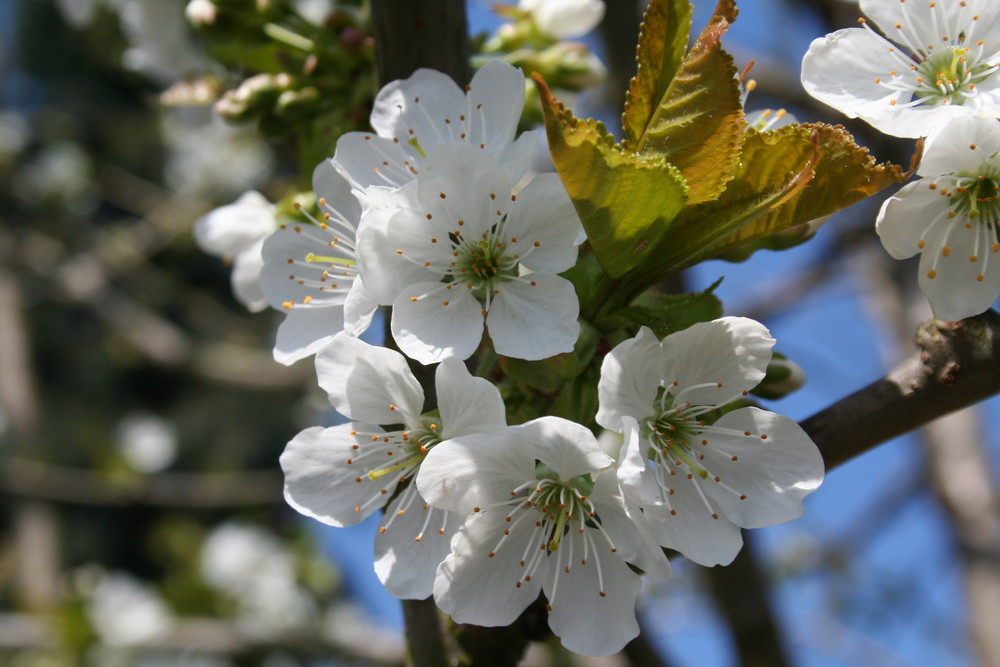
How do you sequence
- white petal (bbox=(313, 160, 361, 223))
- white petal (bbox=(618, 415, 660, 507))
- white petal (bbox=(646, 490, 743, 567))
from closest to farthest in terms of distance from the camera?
white petal (bbox=(618, 415, 660, 507))
white petal (bbox=(646, 490, 743, 567))
white petal (bbox=(313, 160, 361, 223))

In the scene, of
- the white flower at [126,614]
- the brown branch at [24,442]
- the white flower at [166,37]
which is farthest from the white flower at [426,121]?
the brown branch at [24,442]

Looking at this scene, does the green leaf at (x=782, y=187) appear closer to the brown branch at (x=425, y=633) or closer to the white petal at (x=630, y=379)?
the white petal at (x=630, y=379)

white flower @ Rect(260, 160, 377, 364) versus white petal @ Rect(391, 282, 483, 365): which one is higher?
white petal @ Rect(391, 282, 483, 365)

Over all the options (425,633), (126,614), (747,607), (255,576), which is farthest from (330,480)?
(255,576)

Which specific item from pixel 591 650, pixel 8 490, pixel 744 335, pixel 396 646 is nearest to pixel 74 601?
pixel 8 490

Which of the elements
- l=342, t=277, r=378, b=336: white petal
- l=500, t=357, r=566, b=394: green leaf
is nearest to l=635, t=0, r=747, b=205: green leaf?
l=500, t=357, r=566, b=394: green leaf

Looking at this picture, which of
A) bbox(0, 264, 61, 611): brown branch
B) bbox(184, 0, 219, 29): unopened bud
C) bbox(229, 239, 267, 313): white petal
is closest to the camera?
bbox(229, 239, 267, 313): white petal

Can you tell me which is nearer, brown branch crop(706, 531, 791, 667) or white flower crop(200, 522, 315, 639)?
brown branch crop(706, 531, 791, 667)

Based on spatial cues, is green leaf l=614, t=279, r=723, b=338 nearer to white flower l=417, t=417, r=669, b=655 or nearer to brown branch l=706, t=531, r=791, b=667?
white flower l=417, t=417, r=669, b=655
